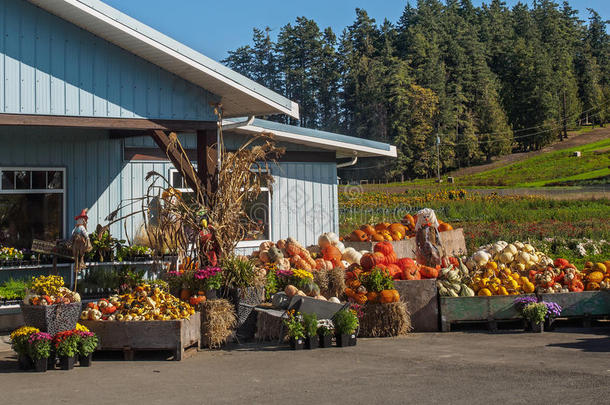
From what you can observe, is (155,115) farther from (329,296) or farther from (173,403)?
(173,403)

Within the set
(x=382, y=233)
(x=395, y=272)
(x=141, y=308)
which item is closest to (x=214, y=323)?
(x=141, y=308)

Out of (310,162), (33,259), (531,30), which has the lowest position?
(33,259)

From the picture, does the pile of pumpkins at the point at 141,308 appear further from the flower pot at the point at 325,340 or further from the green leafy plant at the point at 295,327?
the flower pot at the point at 325,340

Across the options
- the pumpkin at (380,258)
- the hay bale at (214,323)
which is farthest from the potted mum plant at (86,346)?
the pumpkin at (380,258)

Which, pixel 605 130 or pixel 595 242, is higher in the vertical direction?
pixel 605 130

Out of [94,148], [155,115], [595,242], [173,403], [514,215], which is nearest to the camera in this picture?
[173,403]

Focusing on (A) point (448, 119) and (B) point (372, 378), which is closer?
(B) point (372, 378)

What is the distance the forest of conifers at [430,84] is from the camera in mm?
72625

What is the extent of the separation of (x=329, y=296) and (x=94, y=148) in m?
5.05

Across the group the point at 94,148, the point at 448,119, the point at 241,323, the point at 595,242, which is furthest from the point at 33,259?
the point at 448,119

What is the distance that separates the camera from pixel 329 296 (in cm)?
1152

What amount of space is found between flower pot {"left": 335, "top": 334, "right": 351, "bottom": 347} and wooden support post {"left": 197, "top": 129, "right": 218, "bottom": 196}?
289cm

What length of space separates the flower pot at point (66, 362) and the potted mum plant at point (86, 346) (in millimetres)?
141

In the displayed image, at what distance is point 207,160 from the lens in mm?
10984
